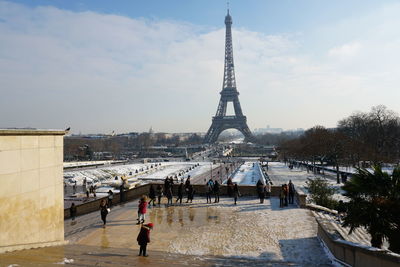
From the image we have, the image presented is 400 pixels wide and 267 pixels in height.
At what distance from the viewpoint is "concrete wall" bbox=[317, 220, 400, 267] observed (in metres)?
6.58

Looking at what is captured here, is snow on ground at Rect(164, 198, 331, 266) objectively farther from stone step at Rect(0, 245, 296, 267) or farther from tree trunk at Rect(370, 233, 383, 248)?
tree trunk at Rect(370, 233, 383, 248)

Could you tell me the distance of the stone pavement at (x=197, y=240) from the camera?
847 cm

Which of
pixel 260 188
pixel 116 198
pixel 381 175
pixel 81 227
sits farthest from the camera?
pixel 116 198

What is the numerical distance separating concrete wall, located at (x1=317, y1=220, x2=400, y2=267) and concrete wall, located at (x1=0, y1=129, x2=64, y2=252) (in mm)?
7674

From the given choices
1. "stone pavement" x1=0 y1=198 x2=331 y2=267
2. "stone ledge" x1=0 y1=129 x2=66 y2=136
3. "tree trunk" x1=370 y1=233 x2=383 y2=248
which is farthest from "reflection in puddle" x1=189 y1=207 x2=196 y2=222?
"tree trunk" x1=370 y1=233 x2=383 y2=248

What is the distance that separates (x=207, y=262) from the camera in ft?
27.7

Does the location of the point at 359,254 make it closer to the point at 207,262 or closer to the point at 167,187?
the point at 207,262

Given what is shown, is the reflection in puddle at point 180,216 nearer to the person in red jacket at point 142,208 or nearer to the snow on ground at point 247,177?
the person in red jacket at point 142,208

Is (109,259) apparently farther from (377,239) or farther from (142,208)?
(377,239)

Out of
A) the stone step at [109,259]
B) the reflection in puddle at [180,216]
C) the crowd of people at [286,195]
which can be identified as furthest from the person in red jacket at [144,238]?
the crowd of people at [286,195]

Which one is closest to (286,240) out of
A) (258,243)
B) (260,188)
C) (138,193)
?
(258,243)

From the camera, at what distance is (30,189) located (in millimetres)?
9906

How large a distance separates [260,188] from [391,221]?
8.50 m

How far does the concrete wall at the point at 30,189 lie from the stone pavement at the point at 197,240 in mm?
670
